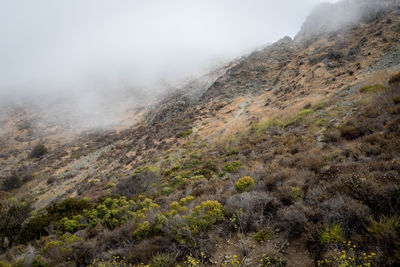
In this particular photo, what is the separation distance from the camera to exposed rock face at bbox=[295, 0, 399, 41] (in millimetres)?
31734

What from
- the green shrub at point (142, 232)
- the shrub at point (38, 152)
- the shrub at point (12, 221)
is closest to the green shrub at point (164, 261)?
the green shrub at point (142, 232)

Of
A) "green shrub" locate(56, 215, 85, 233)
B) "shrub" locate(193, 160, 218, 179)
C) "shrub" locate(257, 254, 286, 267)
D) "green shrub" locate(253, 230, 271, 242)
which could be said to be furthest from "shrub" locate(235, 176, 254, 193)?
"green shrub" locate(56, 215, 85, 233)

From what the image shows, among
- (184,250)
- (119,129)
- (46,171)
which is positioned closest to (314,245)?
(184,250)

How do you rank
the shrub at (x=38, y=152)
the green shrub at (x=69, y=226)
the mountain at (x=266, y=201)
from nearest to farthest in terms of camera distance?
the mountain at (x=266, y=201), the green shrub at (x=69, y=226), the shrub at (x=38, y=152)

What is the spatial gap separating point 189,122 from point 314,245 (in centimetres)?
2619

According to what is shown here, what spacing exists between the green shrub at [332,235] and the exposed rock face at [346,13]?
4386 centimetres

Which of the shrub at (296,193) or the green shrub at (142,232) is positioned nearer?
the shrub at (296,193)

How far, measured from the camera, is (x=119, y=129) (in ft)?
166

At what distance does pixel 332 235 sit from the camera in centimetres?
306

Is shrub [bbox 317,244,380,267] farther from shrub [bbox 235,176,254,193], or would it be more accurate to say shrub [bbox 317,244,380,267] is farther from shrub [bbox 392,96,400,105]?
shrub [bbox 392,96,400,105]

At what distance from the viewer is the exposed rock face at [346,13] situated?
3173 centimetres

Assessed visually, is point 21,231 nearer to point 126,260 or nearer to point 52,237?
point 52,237

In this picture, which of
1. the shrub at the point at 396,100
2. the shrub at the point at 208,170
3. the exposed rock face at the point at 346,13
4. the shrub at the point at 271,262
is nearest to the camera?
the shrub at the point at 271,262

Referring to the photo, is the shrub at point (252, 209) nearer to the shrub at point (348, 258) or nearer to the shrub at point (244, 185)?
the shrub at point (244, 185)
